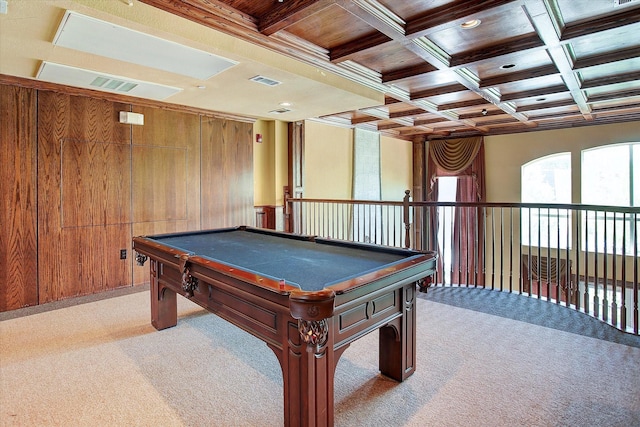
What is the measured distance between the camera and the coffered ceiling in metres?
2.41

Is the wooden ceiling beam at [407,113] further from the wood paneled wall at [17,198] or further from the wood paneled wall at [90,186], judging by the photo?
the wood paneled wall at [17,198]

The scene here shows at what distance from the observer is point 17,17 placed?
218 cm

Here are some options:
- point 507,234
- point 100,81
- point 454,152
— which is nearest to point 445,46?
point 100,81

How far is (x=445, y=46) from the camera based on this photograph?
312cm

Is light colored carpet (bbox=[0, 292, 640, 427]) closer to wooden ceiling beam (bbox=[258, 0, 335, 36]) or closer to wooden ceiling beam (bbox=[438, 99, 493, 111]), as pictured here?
wooden ceiling beam (bbox=[258, 0, 335, 36])

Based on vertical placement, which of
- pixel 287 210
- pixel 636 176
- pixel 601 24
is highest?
pixel 601 24

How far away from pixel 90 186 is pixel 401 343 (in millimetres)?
3659

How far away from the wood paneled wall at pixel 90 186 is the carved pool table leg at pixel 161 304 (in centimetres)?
152

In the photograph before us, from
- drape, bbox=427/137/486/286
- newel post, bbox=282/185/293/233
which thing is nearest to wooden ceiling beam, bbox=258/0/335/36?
newel post, bbox=282/185/293/233

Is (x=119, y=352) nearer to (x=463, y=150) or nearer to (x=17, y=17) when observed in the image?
(x=17, y=17)

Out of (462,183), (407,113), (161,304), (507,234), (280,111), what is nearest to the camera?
(161,304)

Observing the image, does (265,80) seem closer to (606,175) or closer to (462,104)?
(462,104)

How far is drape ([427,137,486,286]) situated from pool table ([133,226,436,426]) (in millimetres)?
5336

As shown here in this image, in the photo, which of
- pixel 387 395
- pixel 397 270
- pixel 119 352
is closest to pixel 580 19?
pixel 397 270
